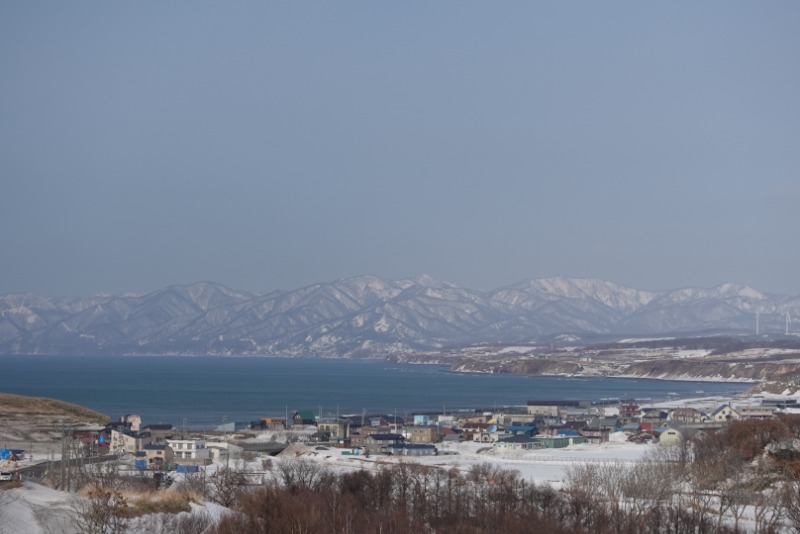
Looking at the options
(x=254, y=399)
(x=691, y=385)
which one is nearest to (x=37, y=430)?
(x=254, y=399)

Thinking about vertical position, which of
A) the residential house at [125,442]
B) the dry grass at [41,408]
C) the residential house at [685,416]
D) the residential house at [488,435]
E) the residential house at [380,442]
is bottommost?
the residential house at [488,435]

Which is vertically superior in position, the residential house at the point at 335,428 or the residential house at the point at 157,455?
the residential house at the point at 157,455

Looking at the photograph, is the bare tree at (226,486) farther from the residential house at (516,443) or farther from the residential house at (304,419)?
the residential house at (304,419)

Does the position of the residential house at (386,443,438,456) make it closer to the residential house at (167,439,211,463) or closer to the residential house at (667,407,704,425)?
the residential house at (167,439,211,463)

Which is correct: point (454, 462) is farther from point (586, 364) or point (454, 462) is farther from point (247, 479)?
point (586, 364)

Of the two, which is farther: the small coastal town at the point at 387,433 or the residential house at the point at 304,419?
the residential house at the point at 304,419

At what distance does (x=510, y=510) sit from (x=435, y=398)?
143 ft

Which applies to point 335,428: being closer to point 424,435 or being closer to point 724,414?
point 424,435

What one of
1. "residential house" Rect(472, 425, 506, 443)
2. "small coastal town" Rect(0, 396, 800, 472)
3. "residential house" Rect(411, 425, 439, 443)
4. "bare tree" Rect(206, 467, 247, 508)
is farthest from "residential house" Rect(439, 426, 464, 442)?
"bare tree" Rect(206, 467, 247, 508)

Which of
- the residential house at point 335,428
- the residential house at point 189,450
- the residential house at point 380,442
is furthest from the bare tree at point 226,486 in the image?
the residential house at point 335,428

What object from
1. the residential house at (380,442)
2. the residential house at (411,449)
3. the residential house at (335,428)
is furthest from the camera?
the residential house at (335,428)

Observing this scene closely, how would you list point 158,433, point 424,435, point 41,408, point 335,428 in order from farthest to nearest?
point 335,428
point 424,435
point 158,433
point 41,408

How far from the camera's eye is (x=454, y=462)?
22.8 m

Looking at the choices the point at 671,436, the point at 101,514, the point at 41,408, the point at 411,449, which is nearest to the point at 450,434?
the point at 411,449
